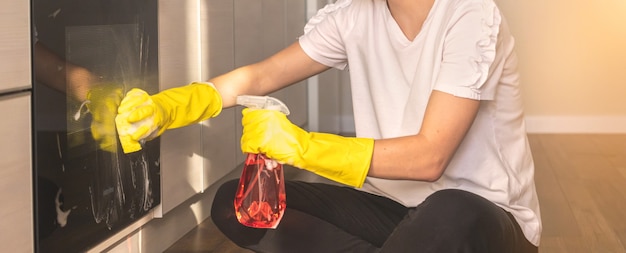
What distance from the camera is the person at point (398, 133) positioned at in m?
1.59

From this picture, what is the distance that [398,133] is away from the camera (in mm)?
1917

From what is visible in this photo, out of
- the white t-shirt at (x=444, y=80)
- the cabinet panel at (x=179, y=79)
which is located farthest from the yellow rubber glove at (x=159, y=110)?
the cabinet panel at (x=179, y=79)

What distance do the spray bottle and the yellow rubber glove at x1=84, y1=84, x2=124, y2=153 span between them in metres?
0.53

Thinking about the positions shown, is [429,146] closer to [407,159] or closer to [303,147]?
[407,159]

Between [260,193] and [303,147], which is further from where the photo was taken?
[260,193]

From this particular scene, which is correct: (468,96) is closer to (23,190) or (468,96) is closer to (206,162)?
(23,190)

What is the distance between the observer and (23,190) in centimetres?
183

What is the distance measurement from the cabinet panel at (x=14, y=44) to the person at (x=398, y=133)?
0.87 feet

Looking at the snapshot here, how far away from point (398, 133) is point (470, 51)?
0.96 feet

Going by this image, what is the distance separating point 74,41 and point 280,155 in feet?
2.29

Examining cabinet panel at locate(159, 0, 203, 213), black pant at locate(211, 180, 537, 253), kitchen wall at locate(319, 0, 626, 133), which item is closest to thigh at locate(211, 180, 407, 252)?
black pant at locate(211, 180, 537, 253)

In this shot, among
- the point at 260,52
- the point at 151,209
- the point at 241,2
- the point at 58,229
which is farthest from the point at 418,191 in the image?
the point at 260,52

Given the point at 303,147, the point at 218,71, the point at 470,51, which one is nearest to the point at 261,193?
the point at 303,147

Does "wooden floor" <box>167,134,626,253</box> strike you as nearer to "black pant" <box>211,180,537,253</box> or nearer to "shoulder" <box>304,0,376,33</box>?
"black pant" <box>211,180,537,253</box>
